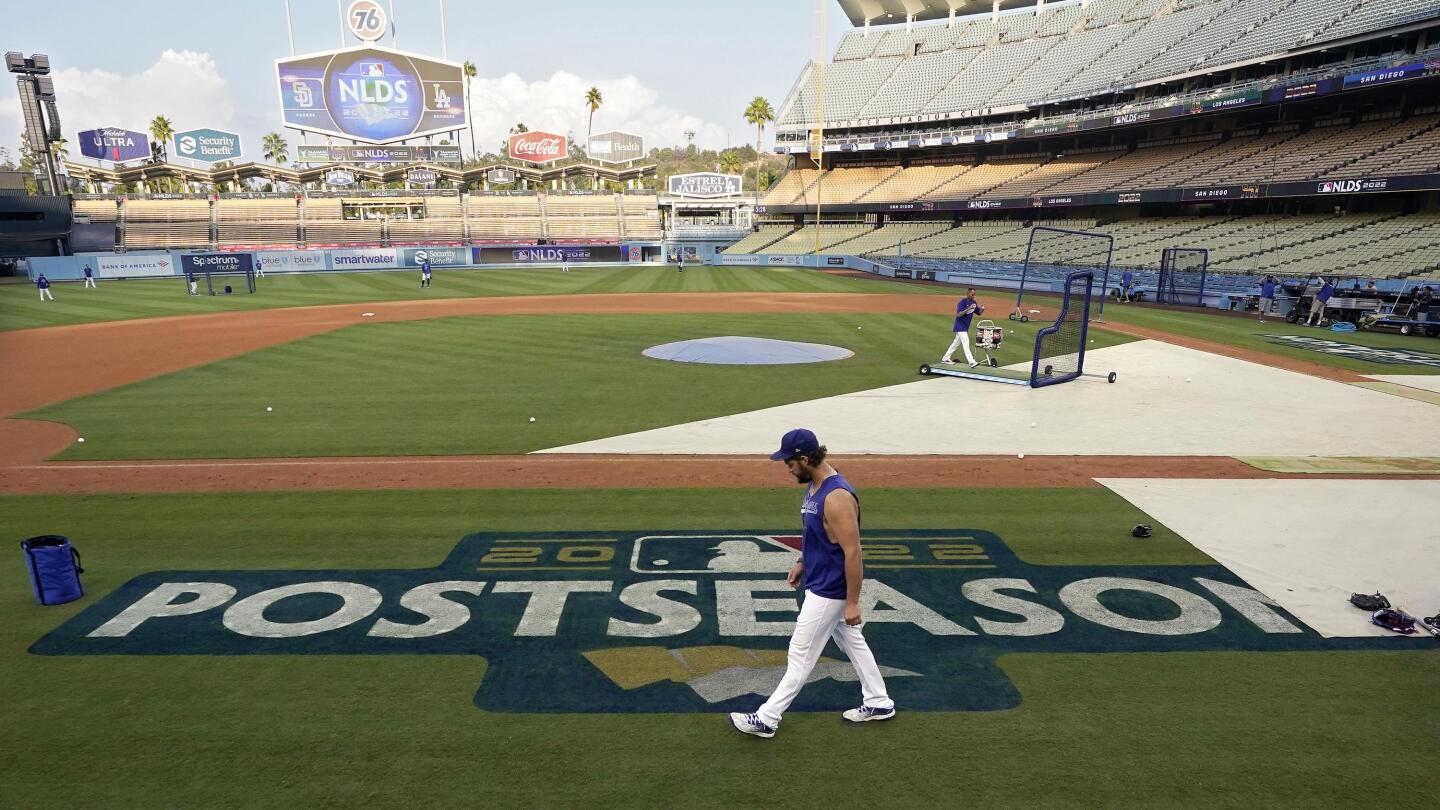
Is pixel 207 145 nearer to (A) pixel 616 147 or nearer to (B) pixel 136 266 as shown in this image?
(B) pixel 136 266

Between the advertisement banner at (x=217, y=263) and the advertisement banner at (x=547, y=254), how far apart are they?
74.2ft

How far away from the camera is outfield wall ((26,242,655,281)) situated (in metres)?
51.1

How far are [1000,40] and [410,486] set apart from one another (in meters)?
81.0

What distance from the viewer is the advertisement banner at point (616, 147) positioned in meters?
100

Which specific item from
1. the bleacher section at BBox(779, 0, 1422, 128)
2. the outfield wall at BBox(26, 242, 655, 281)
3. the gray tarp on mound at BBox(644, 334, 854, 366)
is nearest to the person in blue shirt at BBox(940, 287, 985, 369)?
the gray tarp on mound at BBox(644, 334, 854, 366)

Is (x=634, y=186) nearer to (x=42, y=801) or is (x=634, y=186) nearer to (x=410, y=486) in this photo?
(x=410, y=486)

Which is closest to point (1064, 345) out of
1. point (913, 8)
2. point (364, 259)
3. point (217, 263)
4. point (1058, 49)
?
point (217, 263)

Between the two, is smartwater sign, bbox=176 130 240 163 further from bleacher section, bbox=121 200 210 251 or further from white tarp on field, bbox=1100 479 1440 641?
white tarp on field, bbox=1100 479 1440 641

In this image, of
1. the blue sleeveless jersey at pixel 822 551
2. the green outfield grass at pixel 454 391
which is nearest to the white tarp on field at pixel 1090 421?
the green outfield grass at pixel 454 391

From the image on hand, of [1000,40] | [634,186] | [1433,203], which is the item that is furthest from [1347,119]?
[634,186]

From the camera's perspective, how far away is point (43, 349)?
24406 millimetres

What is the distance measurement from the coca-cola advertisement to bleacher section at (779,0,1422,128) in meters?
26.9

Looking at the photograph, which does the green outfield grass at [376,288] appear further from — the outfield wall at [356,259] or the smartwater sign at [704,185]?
the smartwater sign at [704,185]

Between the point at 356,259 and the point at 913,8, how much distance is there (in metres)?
63.7
